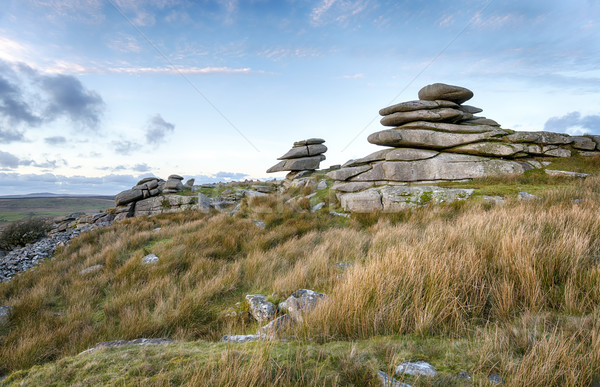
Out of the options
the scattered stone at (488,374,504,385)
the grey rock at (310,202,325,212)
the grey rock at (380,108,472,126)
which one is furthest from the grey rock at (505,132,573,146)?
the scattered stone at (488,374,504,385)

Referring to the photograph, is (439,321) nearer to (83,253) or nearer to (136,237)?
(136,237)

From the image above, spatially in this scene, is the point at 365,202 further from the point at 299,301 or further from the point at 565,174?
the point at 565,174

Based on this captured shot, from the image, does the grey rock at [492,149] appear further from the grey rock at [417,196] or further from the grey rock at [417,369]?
the grey rock at [417,369]

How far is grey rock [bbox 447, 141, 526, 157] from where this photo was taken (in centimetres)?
1320

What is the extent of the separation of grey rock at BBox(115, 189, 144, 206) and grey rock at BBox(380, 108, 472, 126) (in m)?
23.3

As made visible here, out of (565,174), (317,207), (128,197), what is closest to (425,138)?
(565,174)

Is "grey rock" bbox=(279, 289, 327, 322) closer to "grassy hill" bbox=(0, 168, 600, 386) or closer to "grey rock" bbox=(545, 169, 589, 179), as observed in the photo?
"grassy hill" bbox=(0, 168, 600, 386)

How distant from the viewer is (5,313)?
5348mm

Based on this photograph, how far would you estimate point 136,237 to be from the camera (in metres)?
10.6

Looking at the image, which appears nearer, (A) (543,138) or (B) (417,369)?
(B) (417,369)

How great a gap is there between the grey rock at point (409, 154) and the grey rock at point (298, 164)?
12.0 m

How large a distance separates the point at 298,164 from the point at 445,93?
46.1 feet

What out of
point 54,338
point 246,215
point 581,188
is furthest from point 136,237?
point 581,188

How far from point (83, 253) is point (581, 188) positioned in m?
18.9
